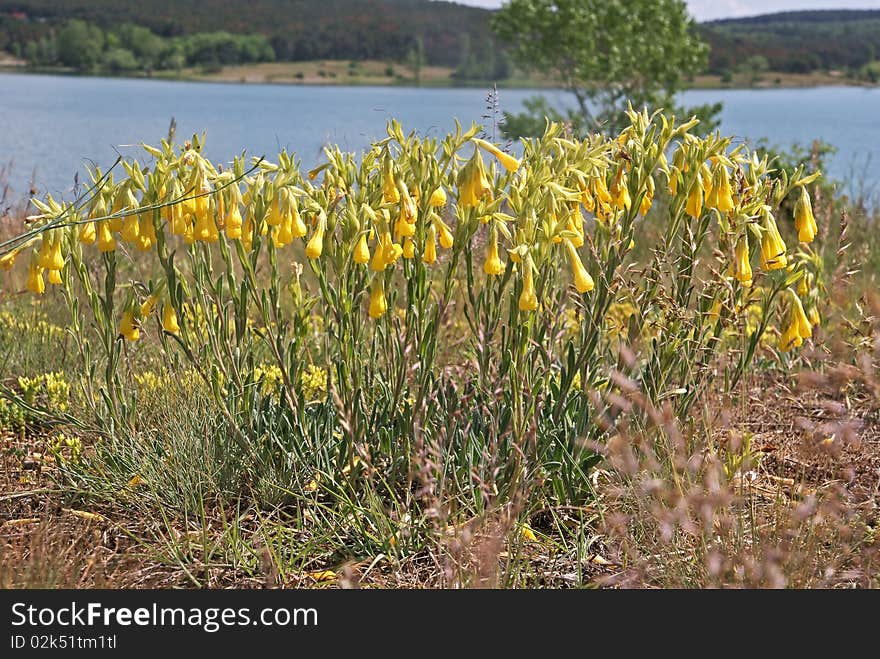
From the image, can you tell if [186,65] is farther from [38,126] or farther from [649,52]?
[649,52]

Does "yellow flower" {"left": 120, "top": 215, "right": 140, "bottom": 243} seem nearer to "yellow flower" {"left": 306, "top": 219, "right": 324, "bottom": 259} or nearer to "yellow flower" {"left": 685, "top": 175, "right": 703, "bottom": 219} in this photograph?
"yellow flower" {"left": 306, "top": 219, "right": 324, "bottom": 259}

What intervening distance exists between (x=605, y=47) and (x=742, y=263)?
31.6 feet

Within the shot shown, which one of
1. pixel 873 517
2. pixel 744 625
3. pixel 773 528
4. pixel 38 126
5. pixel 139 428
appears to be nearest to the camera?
pixel 744 625

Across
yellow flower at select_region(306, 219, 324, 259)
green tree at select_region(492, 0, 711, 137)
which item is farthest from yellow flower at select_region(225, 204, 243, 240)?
green tree at select_region(492, 0, 711, 137)

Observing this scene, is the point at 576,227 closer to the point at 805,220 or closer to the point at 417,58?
the point at 805,220

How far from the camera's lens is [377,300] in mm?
2270

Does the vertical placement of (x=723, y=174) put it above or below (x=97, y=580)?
above

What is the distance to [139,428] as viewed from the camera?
2.98m

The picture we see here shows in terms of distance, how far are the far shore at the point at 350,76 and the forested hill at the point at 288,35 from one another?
42cm

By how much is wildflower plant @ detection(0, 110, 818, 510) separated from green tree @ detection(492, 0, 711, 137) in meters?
8.34

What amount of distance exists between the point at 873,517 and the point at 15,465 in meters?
2.82

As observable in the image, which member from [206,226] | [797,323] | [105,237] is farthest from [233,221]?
[797,323]

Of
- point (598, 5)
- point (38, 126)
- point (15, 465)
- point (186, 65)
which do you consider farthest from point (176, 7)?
point (15, 465)

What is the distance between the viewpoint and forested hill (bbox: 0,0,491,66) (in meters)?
28.7
